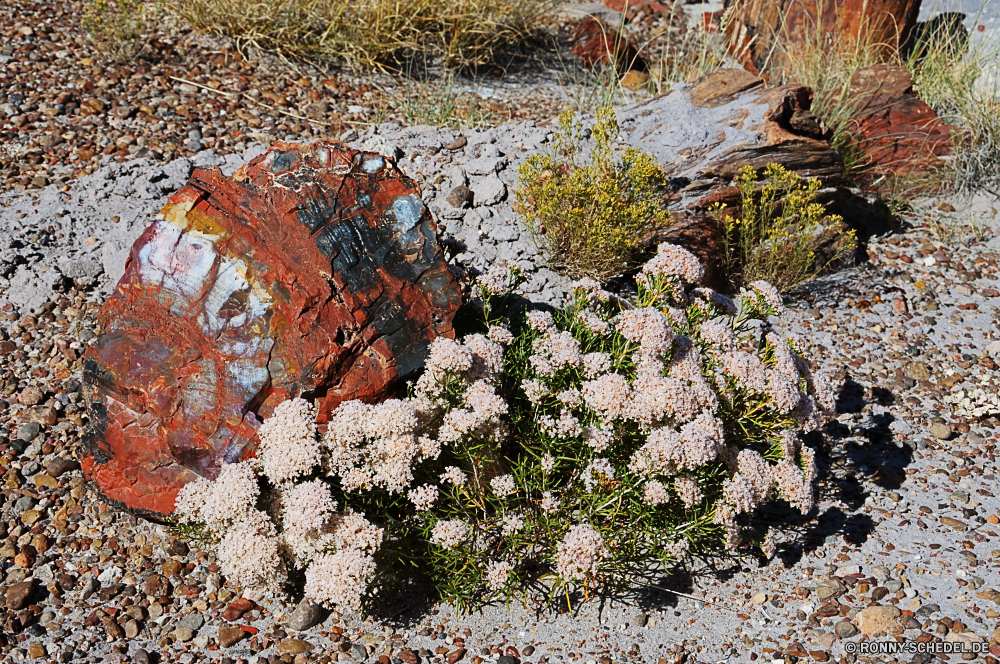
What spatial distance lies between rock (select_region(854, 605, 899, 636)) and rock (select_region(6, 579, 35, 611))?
127 inches

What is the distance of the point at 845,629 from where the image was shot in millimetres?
3355

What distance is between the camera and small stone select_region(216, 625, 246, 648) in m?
3.18

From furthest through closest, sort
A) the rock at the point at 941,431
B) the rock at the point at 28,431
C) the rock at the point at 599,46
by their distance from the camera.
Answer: the rock at the point at 599,46, the rock at the point at 941,431, the rock at the point at 28,431

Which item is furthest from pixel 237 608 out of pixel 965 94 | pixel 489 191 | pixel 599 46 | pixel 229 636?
pixel 965 94

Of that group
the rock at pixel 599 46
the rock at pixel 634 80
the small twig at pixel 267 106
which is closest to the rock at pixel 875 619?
the small twig at pixel 267 106

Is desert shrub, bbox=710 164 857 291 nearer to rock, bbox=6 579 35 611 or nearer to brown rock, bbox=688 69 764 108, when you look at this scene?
brown rock, bbox=688 69 764 108

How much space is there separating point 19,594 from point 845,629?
318cm

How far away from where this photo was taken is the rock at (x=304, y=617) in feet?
10.7

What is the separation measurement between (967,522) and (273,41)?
Answer: 234 inches

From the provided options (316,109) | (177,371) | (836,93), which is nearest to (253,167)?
(177,371)

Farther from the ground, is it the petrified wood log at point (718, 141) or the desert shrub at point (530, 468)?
the petrified wood log at point (718, 141)

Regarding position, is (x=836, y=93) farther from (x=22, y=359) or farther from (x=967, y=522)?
(x=22, y=359)

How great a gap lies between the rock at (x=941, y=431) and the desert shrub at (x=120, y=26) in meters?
6.09

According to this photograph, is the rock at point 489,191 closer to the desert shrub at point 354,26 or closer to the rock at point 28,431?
the desert shrub at point 354,26
